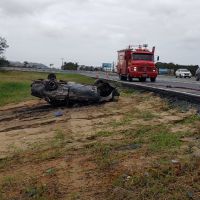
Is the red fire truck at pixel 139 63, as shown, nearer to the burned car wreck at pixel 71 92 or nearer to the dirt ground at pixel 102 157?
the burned car wreck at pixel 71 92

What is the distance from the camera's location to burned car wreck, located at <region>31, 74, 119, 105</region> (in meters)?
20.4

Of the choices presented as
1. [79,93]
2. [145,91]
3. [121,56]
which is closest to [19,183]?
[79,93]

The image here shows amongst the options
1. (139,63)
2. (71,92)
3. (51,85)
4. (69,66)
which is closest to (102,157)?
(71,92)

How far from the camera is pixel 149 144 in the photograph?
1041 centimetres

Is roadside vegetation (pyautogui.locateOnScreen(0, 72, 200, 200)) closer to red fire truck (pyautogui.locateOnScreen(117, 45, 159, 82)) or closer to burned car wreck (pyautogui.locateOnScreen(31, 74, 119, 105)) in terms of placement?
burned car wreck (pyautogui.locateOnScreen(31, 74, 119, 105))

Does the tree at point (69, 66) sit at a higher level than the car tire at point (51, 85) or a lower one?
lower

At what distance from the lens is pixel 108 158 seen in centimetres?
956

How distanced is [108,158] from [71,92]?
11162 millimetres

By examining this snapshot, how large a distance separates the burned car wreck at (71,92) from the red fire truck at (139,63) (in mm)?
18645

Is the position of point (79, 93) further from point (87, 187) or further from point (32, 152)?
point (87, 187)

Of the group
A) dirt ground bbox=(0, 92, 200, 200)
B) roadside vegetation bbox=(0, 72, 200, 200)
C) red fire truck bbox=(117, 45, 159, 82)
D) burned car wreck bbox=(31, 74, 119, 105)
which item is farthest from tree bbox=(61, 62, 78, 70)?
roadside vegetation bbox=(0, 72, 200, 200)

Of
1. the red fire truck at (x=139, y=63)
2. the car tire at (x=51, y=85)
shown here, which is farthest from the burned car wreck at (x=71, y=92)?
the red fire truck at (x=139, y=63)

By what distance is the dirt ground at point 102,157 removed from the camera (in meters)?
7.89

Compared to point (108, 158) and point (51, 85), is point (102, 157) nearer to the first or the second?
point (108, 158)
